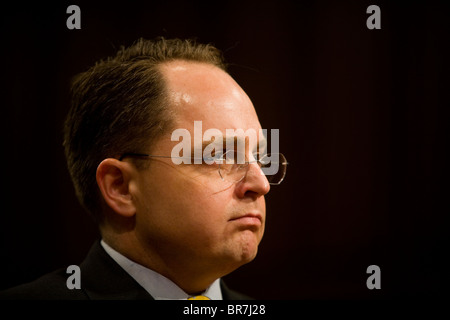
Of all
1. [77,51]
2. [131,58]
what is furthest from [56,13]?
[131,58]

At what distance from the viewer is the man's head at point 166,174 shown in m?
1.41

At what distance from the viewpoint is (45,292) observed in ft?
5.01

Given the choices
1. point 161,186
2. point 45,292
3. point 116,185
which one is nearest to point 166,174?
point 161,186

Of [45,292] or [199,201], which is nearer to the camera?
[199,201]

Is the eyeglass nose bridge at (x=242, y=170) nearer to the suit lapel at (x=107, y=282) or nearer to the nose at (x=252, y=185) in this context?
the nose at (x=252, y=185)

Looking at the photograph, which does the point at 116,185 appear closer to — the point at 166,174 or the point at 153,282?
the point at 166,174

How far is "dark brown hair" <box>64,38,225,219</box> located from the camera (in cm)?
149

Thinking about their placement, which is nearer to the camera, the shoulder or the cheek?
the cheek

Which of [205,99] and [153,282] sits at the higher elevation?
[205,99]

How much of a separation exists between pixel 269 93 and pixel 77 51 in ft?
2.81

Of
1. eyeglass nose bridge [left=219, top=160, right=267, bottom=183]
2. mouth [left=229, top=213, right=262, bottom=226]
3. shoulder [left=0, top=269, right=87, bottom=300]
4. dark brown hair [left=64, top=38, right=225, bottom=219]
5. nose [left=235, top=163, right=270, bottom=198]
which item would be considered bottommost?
shoulder [left=0, top=269, right=87, bottom=300]

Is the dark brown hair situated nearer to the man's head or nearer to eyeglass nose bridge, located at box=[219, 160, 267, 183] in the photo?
the man's head

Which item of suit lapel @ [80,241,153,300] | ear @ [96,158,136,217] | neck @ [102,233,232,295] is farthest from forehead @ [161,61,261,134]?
suit lapel @ [80,241,153,300]

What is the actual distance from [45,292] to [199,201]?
61 cm
